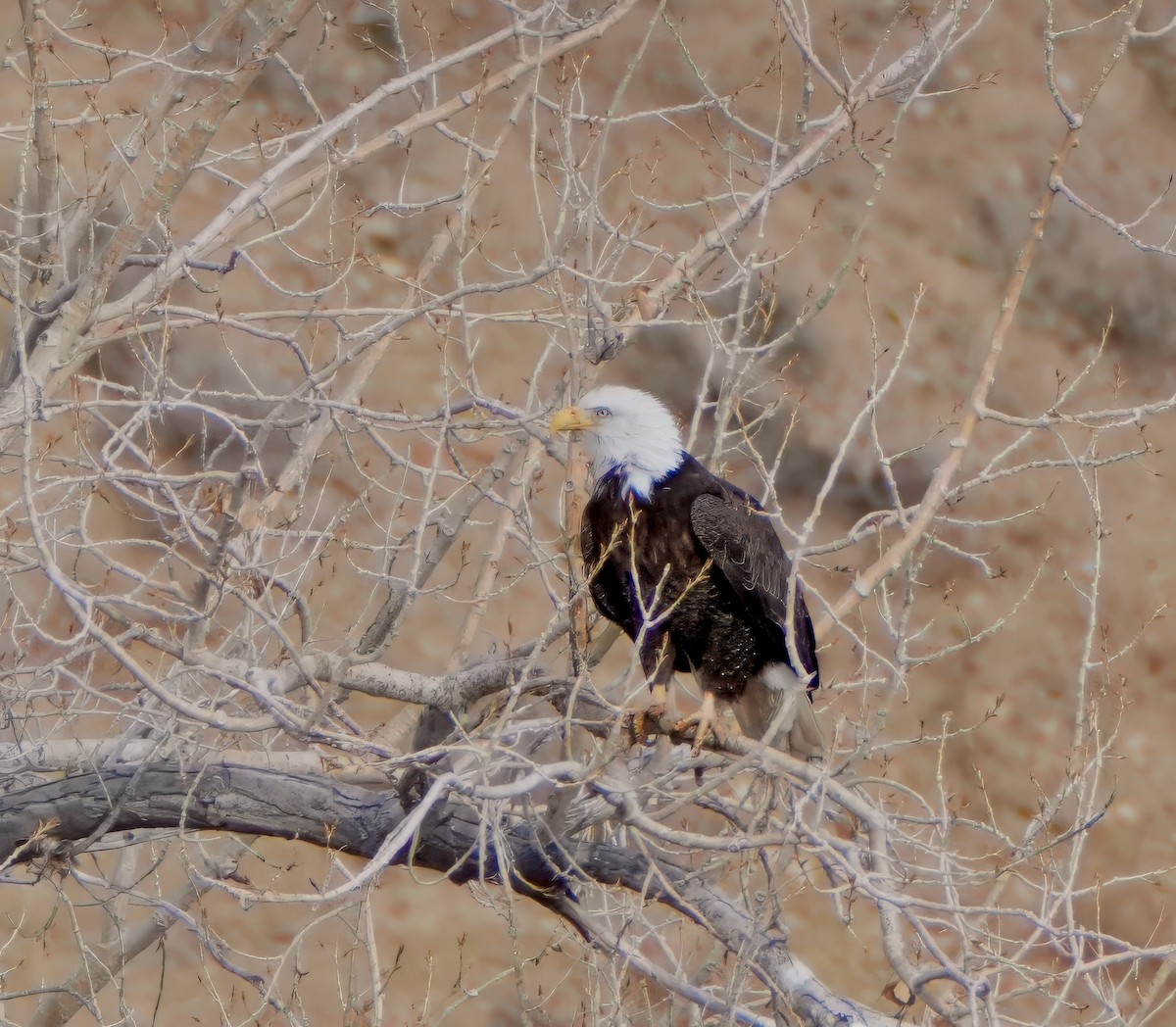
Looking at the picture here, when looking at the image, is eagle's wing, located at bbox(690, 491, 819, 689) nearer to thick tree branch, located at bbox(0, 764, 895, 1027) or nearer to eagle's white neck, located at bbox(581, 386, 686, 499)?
eagle's white neck, located at bbox(581, 386, 686, 499)

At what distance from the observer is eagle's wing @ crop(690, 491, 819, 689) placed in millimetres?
3959

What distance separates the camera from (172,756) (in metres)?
4.27

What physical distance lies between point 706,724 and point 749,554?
1.61ft

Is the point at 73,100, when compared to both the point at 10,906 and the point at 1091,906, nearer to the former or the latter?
the point at 10,906

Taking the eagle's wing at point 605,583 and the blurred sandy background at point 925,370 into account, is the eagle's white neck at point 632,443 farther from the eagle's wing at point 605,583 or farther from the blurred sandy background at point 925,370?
the blurred sandy background at point 925,370

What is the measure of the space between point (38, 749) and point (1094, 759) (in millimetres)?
2751

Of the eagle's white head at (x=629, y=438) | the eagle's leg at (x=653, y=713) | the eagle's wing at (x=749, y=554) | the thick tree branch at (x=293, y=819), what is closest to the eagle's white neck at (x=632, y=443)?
the eagle's white head at (x=629, y=438)

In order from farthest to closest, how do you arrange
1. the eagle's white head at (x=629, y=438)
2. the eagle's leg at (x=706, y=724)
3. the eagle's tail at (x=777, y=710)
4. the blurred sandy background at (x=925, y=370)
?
the blurred sandy background at (x=925, y=370) < the eagle's white head at (x=629, y=438) < the eagle's tail at (x=777, y=710) < the eagle's leg at (x=706, y=724)

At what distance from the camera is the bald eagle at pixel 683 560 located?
396 cm

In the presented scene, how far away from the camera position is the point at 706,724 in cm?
390

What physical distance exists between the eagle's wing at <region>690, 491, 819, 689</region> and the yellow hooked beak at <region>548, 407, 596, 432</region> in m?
0.39

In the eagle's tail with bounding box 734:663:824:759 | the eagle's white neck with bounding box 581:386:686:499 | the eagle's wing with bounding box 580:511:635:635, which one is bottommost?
the eagle's tail with bounding box 734:663:824:759

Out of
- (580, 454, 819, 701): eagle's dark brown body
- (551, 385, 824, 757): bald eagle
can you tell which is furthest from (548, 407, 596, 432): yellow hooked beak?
(580, 454, 819, 701): eagle's dark brown body

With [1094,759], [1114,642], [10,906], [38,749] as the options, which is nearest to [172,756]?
[38,749]
